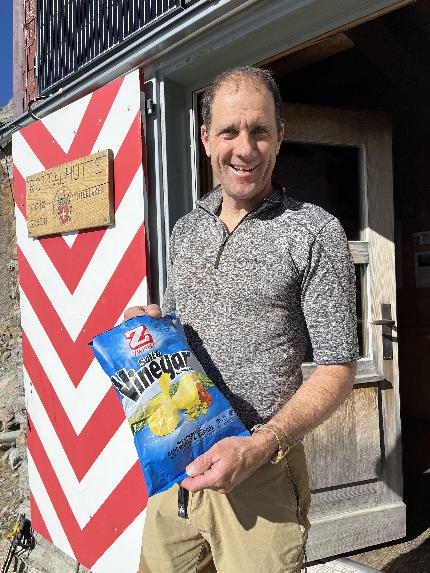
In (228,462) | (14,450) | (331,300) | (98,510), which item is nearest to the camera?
(228,462)

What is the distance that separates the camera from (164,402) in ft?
4.83

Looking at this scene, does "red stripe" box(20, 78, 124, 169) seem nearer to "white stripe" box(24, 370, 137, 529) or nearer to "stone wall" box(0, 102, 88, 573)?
"stone wall" box(0, 102, 88, 573)

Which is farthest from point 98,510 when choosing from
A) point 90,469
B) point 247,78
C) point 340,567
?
point 247,78

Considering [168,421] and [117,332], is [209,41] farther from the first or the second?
[168,421]

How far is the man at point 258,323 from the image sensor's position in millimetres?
1454

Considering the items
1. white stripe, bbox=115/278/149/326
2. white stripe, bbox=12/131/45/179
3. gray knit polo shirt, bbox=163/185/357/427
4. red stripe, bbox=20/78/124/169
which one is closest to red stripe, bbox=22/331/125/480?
white stripe, bbox=115/278/149/326

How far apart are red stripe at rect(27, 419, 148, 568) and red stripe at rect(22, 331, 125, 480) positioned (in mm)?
153

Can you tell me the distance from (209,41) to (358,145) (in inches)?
46.4

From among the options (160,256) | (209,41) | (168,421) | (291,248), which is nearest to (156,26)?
(209,41)

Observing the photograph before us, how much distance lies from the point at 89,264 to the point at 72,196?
0.33 m

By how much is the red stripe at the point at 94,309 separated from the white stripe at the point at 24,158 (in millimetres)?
439

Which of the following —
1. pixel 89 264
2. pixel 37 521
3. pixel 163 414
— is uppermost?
pixel 89 264

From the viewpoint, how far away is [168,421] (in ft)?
4.77

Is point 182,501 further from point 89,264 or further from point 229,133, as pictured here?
point 89,264
